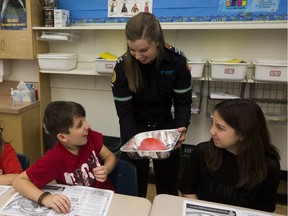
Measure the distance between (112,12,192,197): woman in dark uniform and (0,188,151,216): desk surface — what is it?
0.44 metres

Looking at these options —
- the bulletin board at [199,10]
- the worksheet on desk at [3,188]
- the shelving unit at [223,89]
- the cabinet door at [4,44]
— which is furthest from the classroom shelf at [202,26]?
the worksheet on desk at [3,188]

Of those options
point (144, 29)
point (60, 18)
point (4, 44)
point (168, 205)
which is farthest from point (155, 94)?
point (4, 44)

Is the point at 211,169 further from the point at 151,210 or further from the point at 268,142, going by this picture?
the point at 151,210

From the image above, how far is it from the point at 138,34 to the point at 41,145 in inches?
69.8

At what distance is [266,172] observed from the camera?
1.13 metres

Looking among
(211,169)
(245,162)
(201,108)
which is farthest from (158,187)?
(201,108)

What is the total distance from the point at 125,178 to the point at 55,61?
1392 mm

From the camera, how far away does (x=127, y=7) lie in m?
2.27

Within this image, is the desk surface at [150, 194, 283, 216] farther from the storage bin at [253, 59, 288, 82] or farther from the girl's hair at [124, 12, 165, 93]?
the storage bin at [253, 59, 288, 82]

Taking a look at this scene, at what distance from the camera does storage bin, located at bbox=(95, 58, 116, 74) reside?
217cm

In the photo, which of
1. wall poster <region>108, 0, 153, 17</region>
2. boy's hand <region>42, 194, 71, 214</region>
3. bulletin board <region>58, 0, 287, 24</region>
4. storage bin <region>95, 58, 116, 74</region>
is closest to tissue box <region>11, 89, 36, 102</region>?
storage bin <region>95, 58, 116, 74</region>

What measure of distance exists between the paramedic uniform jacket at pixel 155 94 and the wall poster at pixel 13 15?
139 centimetres

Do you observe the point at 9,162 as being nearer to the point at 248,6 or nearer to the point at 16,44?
the point at 16,44

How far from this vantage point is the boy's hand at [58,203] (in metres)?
0.92
